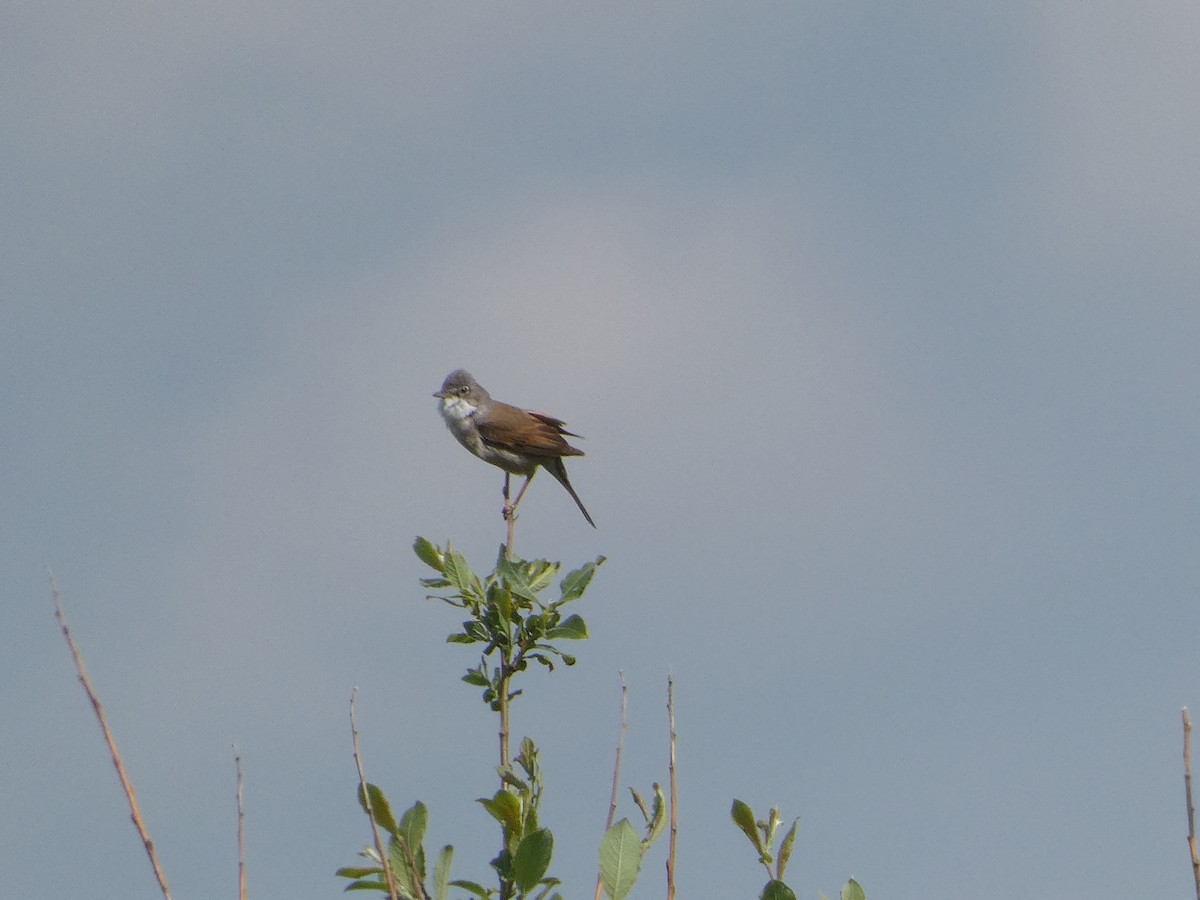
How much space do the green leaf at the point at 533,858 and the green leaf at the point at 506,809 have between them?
0.43ft

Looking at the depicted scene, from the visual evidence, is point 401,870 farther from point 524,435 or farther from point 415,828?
point 524,435

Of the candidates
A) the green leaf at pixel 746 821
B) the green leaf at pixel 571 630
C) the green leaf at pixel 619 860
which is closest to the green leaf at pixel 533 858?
the green leaf at pixel 619 860

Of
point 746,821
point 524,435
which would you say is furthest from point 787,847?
point 524,435

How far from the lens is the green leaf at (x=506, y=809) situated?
3088 millimetres

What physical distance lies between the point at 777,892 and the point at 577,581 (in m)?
1.23

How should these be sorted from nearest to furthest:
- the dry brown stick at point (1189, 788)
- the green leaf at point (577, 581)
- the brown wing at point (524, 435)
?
the dry brown stick at point (1189, 788), the green leaf at point (577, 581), the brown wing at point (524, 435)

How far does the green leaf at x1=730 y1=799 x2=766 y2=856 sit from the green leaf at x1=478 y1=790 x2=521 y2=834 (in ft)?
1.48

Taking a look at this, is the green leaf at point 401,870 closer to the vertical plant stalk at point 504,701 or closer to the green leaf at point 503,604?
the vertical plant stalk at point 504,701

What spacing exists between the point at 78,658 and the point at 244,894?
1.76 feet

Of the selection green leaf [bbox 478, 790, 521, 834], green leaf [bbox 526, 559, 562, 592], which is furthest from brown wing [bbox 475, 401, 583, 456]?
green leaf [bbox 478, 790, 521, 834]

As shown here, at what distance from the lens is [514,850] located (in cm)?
312

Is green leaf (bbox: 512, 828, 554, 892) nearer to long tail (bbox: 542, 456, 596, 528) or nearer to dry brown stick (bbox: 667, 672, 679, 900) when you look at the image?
dry brown stick (bbox: 667, 672, 679, 900)

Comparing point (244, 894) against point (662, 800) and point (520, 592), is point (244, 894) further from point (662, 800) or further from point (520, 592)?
point (520, 592)

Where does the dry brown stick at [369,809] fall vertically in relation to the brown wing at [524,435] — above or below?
below
